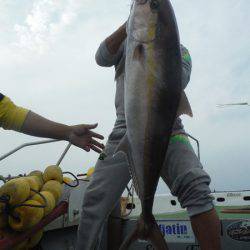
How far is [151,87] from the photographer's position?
2793mm

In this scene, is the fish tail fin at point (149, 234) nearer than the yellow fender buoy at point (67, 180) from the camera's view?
Yes

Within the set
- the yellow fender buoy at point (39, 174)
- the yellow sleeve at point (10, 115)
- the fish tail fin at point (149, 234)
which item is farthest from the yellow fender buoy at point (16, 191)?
the fish tail fin at point (149, 234)

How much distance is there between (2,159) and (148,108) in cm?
239

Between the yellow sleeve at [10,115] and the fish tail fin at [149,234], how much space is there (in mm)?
1379

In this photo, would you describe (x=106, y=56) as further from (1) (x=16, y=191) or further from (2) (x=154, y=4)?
(1) (x=16, y=191)

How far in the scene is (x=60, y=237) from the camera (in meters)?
4.81

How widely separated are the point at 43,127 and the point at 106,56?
1.00 metres

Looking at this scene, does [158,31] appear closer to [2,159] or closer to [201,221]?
[201,221]

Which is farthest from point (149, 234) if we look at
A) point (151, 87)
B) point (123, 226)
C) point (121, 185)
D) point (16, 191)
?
point (123, 226)

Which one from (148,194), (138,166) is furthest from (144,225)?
(138,166)

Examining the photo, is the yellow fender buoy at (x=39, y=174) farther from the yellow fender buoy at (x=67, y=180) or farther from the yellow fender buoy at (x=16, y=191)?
the yellow fender buoy at (x=16, y=191)

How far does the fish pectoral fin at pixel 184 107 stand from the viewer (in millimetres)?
2881

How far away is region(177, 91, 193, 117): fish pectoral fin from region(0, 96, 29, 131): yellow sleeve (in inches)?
57.8

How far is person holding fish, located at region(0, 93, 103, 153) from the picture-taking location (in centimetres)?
356
